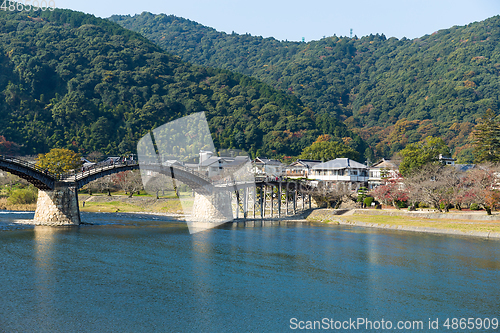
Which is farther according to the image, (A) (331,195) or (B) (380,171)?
(B) (380,171)

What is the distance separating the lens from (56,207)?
4075 cm

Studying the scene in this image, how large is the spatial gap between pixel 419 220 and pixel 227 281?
31.6 meters

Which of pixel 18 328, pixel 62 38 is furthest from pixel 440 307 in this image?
pixel 62 38

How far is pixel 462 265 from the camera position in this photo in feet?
92.1

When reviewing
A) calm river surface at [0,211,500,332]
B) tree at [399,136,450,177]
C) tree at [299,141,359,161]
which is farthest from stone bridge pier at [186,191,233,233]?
tree at [299,141,359,161]

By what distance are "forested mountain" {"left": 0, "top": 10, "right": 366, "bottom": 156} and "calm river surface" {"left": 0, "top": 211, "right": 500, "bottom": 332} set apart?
69392mm

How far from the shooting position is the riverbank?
42281 mm

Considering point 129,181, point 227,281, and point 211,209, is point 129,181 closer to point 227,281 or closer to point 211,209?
point 211,209

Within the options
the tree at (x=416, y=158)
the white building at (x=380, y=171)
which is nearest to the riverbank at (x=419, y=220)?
the tree at (x=416, y=158)

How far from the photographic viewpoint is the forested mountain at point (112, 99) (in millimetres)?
103125

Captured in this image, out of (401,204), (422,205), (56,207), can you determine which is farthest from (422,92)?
(56,207)

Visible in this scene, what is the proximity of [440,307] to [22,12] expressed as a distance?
163 meters

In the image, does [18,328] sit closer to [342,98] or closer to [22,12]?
[22,12]

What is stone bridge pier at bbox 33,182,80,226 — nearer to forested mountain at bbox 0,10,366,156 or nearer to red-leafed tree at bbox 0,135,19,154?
red-leafed tree at bbox 0,135,19,154
